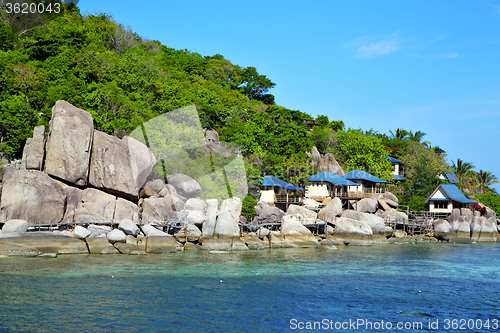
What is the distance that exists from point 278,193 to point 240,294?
29286 millimetres

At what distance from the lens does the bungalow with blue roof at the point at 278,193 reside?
Answer: 1799 inches

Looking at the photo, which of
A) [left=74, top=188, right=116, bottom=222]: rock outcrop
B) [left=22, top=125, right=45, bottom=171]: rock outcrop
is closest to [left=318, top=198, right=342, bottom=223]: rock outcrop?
[left=74, top=188, right=116, bottom=222]: rock outcrop

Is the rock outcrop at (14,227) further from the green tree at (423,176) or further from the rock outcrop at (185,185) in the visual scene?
the green tree at (423,176)

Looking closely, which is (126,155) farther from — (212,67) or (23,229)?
(212,67)

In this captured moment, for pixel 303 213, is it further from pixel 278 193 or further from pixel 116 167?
pixel 116 167

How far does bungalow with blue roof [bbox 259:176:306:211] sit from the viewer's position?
45688 millimetres

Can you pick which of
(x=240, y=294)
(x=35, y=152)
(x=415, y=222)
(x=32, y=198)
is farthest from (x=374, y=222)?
(x=35, y=152)

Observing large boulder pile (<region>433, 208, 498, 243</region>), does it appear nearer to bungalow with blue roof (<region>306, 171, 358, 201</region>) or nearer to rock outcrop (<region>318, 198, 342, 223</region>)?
bungalow with blue roof (<region>306, 171, 358, 201</region>)

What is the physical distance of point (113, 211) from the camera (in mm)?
31359

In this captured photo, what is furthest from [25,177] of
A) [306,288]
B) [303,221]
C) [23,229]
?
[303,221]

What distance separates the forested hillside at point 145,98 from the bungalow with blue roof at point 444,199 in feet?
5.67

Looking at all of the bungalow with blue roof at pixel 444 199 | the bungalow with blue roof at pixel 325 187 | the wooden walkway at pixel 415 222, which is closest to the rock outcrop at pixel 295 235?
the wooden walkway at pixel 415 222

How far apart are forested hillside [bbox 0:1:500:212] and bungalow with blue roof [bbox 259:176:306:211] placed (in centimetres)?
208

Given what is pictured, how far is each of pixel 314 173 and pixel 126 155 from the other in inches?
1145
